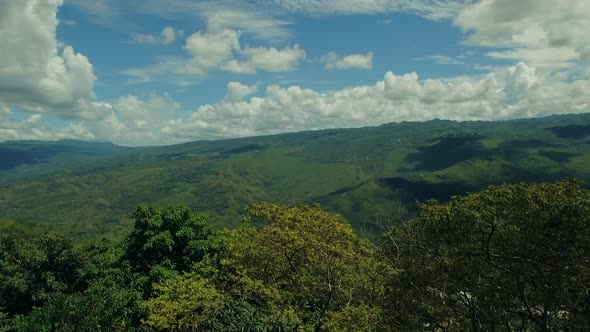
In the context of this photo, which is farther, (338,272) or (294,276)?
(294,276)

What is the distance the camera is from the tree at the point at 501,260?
21.9 m

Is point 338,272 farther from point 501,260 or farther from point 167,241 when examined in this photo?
point 167,241

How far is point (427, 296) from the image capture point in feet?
88.8

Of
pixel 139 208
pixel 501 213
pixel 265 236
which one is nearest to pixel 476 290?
pixel 501 213

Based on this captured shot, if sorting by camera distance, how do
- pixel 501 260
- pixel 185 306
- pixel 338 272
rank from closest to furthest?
pixel 501 260
pixel 338 272
pixel 185 306

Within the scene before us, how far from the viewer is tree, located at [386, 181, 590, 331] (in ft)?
71.8

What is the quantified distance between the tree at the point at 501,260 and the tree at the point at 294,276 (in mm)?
3910

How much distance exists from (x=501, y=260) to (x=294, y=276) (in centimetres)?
1483

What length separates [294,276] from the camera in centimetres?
3331

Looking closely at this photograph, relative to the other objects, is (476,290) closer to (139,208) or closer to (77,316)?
(77,316)

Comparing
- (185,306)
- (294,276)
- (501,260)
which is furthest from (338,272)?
(185,306)

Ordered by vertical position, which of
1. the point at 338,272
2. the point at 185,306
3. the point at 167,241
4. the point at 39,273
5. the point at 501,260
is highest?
the point at 501,260

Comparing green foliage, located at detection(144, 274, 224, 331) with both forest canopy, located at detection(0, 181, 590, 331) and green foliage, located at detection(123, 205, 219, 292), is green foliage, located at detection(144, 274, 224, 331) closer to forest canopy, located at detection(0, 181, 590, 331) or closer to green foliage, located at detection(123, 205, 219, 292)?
forest canopy, located at detection(0, 181, 590, 331)

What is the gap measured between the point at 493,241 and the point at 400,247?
627 centimetres
